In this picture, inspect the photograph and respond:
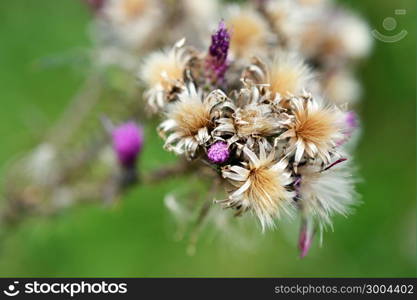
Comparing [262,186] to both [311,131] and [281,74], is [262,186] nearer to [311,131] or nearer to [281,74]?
[311,131]

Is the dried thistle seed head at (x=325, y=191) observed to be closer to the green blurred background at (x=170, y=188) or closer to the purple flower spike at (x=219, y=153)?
the purple flower spike at (x=219, y=153)

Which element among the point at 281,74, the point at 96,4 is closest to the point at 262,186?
the point at 281,74

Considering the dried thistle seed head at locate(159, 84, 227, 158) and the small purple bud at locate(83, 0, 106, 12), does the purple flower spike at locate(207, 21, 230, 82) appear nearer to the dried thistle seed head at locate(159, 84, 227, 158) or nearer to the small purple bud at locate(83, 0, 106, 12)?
the dried thistle seed head at locate(159, 84, 227, 158)

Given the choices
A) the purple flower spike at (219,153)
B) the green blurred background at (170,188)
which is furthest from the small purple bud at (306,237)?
the green blurred background at (170,188)

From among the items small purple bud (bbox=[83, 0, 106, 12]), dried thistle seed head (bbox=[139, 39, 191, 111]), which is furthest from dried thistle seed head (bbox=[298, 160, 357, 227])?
small purple bud (bbox=[83, 0, 106, 12])

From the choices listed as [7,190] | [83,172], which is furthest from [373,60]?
[7,190]

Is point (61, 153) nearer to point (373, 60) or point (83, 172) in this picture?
point (83, 172)
